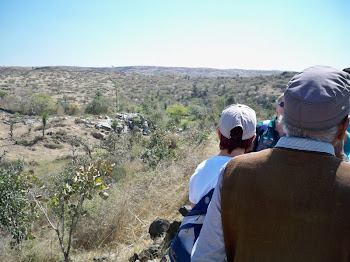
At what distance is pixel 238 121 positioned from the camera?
1742 mm

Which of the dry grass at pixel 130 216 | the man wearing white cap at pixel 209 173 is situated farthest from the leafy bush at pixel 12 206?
the man wearing white cap at pixel 209 173

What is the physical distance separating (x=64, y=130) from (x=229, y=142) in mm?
20699

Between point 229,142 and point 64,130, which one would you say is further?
point 64,130

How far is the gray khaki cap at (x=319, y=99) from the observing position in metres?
1.07

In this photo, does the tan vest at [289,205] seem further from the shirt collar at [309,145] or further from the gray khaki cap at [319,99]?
the gray khaki cap at [319,99]

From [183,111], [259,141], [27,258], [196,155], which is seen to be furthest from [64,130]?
[259,141]

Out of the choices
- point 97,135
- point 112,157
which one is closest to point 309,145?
→ point 112,157

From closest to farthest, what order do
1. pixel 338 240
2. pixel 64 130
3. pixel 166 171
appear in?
pixel 338 240
pixel 166 171
pixel 64 130

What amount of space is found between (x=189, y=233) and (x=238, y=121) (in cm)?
69

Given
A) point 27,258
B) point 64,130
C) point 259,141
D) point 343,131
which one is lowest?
point 64,130

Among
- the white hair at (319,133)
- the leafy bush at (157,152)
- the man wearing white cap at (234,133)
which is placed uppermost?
the white hair at (319,133)

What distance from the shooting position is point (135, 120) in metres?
24.0

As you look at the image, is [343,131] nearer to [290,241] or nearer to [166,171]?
[290,241]

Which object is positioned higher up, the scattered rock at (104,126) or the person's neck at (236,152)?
the person's neck at (236,152)
